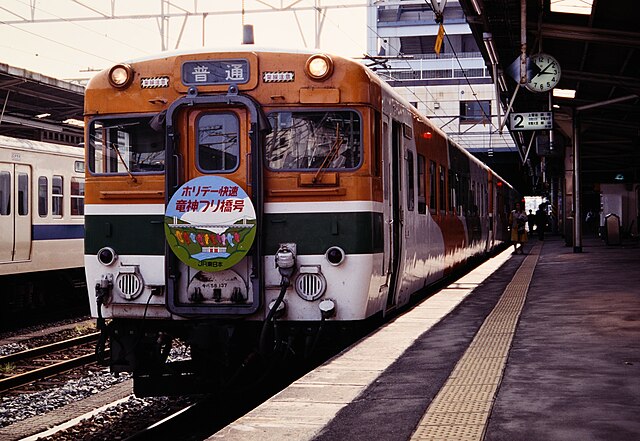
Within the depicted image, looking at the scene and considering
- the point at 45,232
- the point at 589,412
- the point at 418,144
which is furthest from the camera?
the point at 45,232

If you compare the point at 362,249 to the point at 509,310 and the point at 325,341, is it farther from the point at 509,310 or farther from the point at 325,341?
the point at 509,310

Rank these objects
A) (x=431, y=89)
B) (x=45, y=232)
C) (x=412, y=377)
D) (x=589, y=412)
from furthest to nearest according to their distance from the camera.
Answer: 1. (x=431, y=89)
2. (x=45, y=232)
3. (x=412, y=377)
4. (x=589, y=412)

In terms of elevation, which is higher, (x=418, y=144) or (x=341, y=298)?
(x=418, y=144)

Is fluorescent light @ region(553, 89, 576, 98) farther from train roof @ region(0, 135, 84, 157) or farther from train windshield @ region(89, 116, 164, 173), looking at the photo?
train windshield @ region(89, 116, 164, 173)

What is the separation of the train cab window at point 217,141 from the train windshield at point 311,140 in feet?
0.95

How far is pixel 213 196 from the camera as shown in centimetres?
720

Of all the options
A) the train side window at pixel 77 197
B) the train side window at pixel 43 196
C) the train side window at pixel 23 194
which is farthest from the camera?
the train side window at pixel 77 197

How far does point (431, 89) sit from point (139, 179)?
161 feet

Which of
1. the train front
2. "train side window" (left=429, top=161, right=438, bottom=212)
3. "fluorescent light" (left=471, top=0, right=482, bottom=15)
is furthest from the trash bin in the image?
the train front

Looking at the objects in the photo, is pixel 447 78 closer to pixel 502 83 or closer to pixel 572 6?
pixel 502 83

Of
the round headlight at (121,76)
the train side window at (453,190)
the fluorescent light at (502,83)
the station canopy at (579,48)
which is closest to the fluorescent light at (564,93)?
the station canopy at (579,48)

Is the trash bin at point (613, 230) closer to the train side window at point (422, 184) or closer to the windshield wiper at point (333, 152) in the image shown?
the train side window at point (422, 184)

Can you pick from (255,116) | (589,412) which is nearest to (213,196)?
(255,116)

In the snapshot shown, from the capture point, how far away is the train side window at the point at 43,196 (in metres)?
15.7
